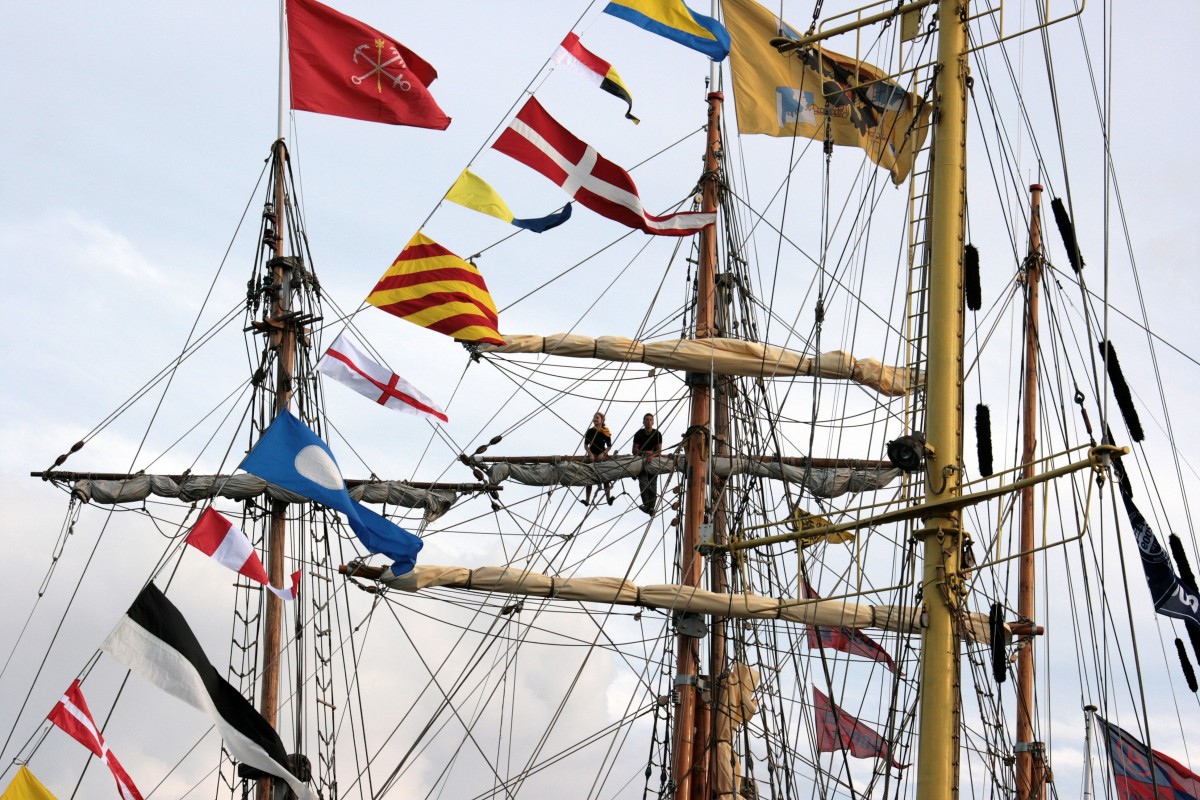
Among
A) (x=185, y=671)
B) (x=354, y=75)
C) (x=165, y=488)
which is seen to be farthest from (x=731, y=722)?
(x=354, y=75)

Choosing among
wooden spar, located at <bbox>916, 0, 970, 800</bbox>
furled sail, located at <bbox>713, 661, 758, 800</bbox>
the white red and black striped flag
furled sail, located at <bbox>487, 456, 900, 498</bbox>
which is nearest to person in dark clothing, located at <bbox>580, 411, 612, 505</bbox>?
furled sail, located at <bbox>487, 456, 900, 498</bbox>

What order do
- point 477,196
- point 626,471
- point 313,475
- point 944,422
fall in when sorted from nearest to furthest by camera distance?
point 944,422
point 313,475
point 477,196
point 626,471

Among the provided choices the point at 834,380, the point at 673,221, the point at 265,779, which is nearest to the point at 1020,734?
the point at 834,380

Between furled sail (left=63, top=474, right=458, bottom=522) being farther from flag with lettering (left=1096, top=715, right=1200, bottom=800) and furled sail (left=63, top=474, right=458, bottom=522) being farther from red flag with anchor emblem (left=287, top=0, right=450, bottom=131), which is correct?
flag with lettering (left=1096, top=715, right=1200, bottom=800)

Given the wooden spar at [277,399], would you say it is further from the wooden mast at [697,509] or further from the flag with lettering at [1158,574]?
the flag with lettering at [1158,574]

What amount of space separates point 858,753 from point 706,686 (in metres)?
5.30

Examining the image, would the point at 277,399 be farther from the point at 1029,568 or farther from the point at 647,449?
the point at 1029,568

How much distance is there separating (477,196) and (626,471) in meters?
7.04

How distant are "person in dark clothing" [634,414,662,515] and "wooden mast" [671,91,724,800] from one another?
1.41m

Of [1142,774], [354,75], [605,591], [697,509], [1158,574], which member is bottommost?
[1158,574]

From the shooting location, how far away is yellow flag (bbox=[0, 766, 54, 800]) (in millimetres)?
23016

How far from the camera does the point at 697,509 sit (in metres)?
29.9

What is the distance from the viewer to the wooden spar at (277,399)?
27781 mm

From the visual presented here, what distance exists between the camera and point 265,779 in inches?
1078
